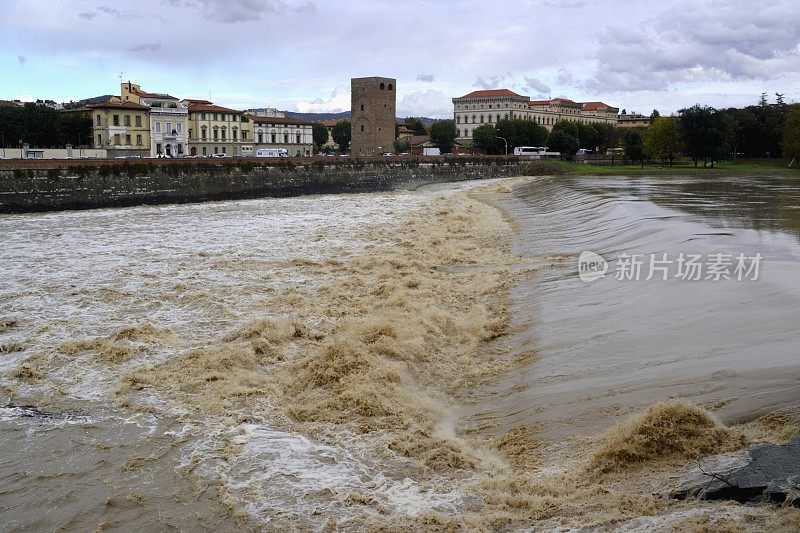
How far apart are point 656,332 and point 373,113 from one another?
82.0m

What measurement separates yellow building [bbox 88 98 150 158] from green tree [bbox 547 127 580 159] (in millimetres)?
52595

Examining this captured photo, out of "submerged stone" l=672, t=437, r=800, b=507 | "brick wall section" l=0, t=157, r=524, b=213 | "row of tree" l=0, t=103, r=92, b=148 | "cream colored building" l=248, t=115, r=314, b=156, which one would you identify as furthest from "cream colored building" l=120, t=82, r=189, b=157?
"submerged stone" l=672, t=437, r=800, b=507

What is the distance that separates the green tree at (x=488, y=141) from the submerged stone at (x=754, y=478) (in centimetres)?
10601

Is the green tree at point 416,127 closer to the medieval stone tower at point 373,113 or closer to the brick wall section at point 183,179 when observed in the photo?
the medieval stone tower at point 373,113

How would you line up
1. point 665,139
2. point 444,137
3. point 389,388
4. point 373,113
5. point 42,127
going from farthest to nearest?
point 444,137 < point 373,113 < point 665,139 < point 42,127 < point 389,388

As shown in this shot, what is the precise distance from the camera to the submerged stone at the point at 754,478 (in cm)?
582

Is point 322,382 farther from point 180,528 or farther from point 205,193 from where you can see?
point 205,193

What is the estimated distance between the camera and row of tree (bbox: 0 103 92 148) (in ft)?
211

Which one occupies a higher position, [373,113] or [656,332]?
[373,113]

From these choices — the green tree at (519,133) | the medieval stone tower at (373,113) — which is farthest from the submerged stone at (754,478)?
the green tree at (519,133)

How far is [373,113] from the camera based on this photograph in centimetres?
9031

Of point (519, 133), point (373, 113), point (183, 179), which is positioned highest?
point (373, 113)

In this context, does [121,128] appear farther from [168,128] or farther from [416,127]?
[416,127]

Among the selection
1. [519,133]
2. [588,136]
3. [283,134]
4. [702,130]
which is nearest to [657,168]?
[702,130]
